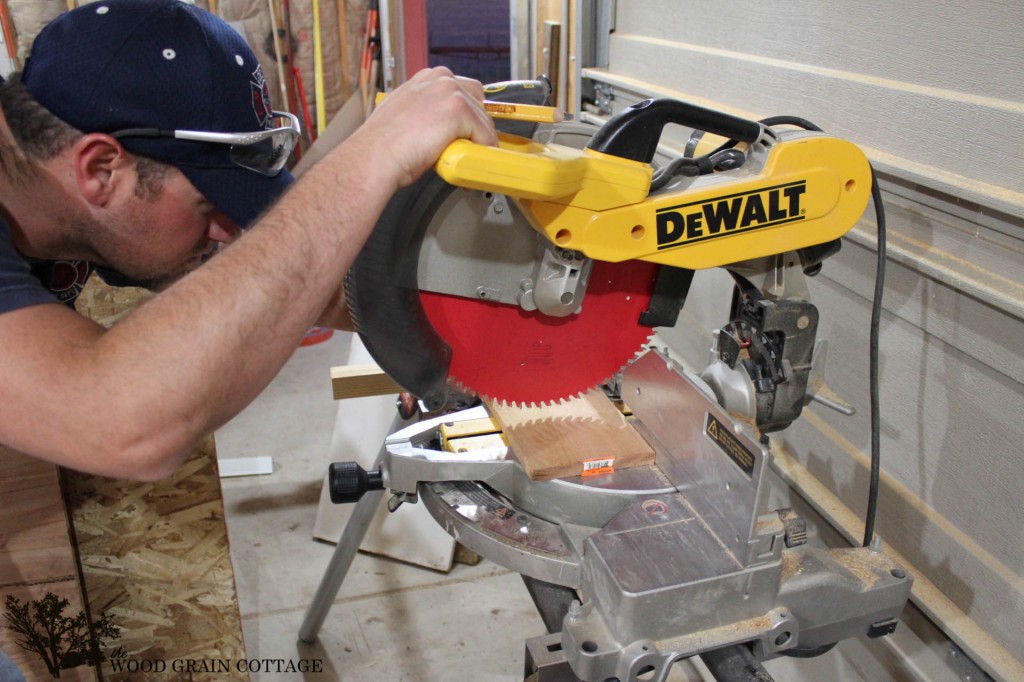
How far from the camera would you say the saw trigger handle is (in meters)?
0.88

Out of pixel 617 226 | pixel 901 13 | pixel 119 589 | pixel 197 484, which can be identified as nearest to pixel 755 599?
pixel 617 226

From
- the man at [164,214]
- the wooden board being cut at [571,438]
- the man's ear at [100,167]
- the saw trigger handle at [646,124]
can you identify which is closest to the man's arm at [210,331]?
the man at [164,214]

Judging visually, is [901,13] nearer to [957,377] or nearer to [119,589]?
[957,377]

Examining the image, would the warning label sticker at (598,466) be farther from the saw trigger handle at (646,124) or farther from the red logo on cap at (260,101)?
the red logo on cap at (260,101)

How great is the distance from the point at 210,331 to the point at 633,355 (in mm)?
546

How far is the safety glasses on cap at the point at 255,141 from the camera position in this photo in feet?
3.40

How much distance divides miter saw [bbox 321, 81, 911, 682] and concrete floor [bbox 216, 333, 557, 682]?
1094 millimetres

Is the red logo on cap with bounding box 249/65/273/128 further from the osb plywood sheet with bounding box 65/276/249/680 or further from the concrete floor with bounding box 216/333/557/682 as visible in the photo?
the concrete floor with bounding box 216/333/557/682

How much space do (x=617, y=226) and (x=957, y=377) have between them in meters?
0.66

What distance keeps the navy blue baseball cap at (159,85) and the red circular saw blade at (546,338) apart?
0.37m

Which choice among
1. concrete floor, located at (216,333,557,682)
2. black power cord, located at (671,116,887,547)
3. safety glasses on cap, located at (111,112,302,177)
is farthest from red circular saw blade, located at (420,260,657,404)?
concrete floor, located at (216,333,557,682)

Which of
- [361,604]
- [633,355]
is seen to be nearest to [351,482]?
[633,355]

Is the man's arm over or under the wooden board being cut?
→ over

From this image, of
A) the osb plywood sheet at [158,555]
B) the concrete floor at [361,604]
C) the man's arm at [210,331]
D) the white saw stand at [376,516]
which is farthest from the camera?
the white saw stand at [376,516]
